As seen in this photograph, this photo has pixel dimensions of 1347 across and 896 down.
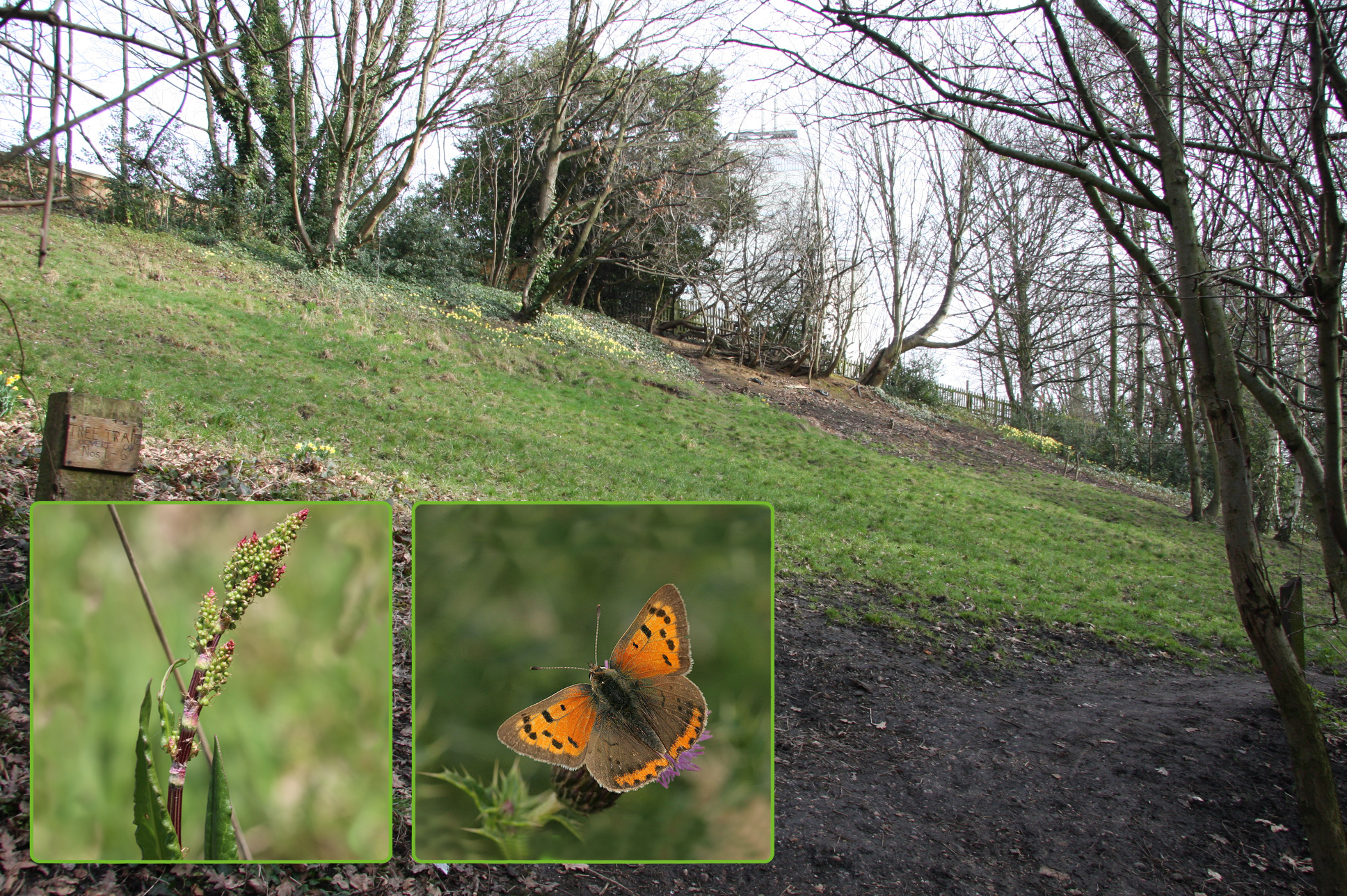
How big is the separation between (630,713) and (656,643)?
15cm

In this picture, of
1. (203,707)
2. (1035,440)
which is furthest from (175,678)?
(1035,440)

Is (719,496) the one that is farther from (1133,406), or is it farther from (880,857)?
(1133,406)

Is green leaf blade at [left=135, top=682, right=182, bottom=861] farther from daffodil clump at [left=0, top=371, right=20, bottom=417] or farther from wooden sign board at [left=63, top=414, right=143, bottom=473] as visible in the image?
daffodil clump at [left=0, top=371, right=20, bottom=417]

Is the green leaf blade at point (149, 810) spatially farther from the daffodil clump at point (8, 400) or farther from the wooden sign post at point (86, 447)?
the daffodil clump at point (8, 400)

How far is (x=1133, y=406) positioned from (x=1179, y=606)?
49.7 ft

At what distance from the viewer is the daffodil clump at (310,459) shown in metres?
5.41

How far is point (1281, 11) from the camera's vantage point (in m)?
2.67

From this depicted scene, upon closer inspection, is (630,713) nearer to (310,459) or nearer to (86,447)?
(86,447)

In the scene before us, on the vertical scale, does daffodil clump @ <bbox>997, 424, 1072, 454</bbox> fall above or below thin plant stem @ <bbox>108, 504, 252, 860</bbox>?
above

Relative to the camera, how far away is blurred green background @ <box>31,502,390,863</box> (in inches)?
60.4

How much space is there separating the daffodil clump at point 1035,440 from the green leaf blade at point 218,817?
20157mm

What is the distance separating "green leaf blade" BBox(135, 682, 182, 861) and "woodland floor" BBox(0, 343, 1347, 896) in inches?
20.4

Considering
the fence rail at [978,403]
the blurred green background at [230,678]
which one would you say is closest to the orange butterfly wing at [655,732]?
the blurred green background at [230,678]

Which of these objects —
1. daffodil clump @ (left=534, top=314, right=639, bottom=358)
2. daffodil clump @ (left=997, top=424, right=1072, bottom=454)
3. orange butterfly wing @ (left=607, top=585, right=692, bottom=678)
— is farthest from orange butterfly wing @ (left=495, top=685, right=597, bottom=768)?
daffodil clump @ (left=997, top=424, right=1072, bottom=454)
